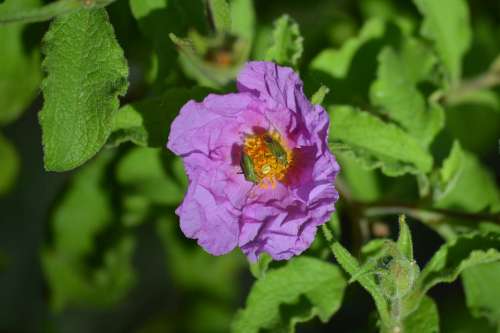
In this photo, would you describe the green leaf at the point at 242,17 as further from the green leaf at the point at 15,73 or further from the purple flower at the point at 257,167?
the green leaf at the point at 15,73

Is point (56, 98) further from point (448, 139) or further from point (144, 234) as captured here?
point (144, 234)

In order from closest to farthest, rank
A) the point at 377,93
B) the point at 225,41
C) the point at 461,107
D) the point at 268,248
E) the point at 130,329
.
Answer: the point at 268,248 → the point at 225,41 → the point at 377,93 → the point at 461,107 → the point at 130,329

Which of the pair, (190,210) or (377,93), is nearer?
(190,210)

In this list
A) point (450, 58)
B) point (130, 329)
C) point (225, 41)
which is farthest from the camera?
point (130, 329)

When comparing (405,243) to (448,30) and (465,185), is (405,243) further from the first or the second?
(448,30)

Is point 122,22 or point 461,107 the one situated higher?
point 122,22

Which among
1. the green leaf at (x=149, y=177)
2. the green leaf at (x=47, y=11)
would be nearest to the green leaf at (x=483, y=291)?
the green leaf at (x=149, y=177)

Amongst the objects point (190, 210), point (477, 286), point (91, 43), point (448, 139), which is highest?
point (91, 43)

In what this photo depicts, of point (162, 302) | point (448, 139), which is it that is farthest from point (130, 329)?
point (448, 139)

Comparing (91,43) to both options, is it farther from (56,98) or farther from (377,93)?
(377,93)
